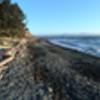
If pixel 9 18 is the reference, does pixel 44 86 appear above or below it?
above

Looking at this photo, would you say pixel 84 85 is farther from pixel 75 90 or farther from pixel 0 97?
pixel 0 97

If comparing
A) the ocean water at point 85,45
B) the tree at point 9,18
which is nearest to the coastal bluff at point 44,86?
the ocean water at point 85,45

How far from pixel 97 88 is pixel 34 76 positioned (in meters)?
3.91

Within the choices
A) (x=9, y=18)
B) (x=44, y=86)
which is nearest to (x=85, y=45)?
(x=9, y=18)

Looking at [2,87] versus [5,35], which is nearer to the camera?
[2,87]

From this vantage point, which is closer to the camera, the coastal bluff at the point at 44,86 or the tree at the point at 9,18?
the coastal bluff at the point at 44,86

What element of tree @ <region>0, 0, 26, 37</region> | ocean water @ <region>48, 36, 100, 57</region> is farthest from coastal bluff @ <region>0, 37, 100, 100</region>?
tree @ <region>0, 0, 26, 37</region>

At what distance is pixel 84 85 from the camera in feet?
49.5

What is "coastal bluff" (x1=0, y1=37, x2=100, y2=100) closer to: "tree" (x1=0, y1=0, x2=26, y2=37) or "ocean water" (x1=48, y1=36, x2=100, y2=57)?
"ocean water" (x1=48, y1=36, x2=100, y2=57)

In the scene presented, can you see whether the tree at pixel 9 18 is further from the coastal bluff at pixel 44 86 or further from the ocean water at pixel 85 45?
the coastal bluff at pixel 44 86

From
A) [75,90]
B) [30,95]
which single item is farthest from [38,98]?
[75,90]

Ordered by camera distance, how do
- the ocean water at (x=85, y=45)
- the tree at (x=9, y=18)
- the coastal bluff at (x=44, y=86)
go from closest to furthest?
the coastal bluff at (x=44, y=86), the ocean water at (x=85, y=45), the tree at (x=9, y=18)

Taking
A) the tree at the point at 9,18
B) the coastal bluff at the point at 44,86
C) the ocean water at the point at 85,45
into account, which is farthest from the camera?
the tree at the point at 9,18

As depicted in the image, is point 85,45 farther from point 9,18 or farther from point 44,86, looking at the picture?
point 44,86
